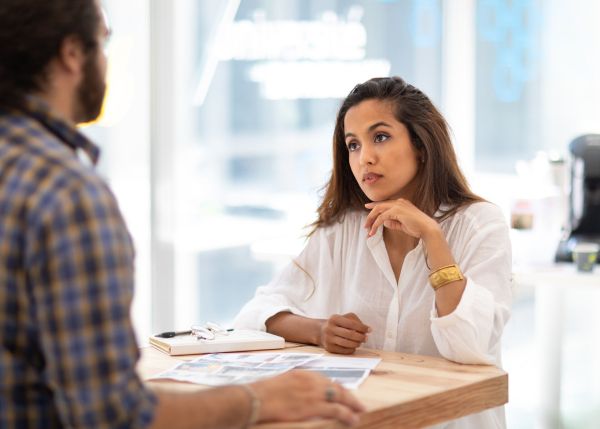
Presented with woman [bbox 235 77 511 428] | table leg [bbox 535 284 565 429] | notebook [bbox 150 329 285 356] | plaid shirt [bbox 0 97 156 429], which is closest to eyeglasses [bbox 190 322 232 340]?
notebook [bbox 150 329 285 356]

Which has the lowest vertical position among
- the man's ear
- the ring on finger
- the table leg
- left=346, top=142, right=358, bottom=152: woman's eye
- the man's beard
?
the table leg

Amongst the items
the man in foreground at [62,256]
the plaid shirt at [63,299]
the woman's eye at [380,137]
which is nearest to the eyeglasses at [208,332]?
the woman's eye at [380,137]

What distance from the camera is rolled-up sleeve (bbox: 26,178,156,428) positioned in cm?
115

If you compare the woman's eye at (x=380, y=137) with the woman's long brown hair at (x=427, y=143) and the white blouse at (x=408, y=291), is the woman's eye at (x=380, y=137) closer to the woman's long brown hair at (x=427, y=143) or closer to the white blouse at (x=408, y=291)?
the woman's long brown hair at (x=427, y=143)

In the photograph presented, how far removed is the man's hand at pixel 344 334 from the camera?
2.00 m

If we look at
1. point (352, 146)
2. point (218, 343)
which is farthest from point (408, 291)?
point (218, 343)

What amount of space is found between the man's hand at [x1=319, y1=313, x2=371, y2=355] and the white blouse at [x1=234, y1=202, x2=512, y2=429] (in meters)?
0.16

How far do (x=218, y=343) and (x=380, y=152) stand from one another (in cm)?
62

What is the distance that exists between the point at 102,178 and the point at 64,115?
132 millimetres

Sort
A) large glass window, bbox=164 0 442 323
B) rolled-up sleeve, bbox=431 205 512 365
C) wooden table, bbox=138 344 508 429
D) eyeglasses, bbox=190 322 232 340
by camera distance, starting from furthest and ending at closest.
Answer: large glass window, bbox=164 0 442 323
eyeglasses, bbox=190 322 232 340
rolled-up sleeve, bbox=431 205 512 365
wooden table, bbox=138 344 508 429

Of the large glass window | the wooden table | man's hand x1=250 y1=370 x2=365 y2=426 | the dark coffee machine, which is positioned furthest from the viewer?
the large glass window

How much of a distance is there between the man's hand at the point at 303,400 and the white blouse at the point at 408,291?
48 cm

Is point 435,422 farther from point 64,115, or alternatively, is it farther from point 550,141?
point 550,141

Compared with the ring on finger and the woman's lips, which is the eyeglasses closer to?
the woman's lips
